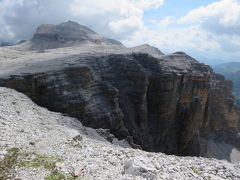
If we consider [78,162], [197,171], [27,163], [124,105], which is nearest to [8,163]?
[27,163]

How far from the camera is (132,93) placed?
58.2 meters

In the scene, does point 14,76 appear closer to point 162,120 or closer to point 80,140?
point 80,140

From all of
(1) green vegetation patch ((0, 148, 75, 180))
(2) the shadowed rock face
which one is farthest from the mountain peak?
(1) green vegetation patch ((0, 148, 75, 180))

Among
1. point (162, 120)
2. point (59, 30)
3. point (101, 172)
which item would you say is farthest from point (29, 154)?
point (59, 30)

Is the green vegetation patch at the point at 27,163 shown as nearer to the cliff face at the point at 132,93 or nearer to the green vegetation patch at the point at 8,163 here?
the green vegetation patch at the point at 8,163

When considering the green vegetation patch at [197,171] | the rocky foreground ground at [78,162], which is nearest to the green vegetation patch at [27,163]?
the rocky foreground ground at [78,162]

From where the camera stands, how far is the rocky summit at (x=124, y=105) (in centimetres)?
1969

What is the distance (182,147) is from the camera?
227 feet

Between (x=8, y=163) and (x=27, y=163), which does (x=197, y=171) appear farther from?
(x=8, y=163)

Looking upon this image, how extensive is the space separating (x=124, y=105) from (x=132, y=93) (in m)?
2.86

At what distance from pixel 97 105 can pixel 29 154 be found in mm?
27031

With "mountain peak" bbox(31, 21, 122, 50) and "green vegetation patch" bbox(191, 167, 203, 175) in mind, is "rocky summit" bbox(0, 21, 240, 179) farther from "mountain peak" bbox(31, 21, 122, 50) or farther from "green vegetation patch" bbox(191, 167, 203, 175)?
"mountain peak" bbox(31, 21, 122, 50)

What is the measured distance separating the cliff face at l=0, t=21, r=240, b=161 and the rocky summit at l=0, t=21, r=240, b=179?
11 cm

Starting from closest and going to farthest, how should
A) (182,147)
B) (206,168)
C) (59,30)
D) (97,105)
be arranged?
(206,168) → (97,105) → (182,147) → (59,30)
